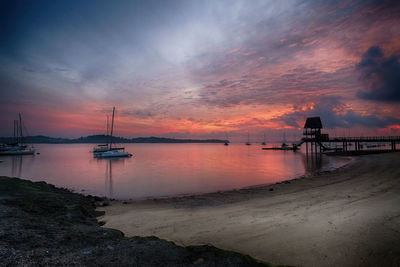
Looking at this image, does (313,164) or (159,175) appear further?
(313,164)

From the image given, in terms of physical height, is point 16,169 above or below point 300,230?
below

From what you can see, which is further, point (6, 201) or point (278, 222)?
point (6, 201)

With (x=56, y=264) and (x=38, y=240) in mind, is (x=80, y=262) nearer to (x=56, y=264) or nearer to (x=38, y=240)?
(x=56, y=264)

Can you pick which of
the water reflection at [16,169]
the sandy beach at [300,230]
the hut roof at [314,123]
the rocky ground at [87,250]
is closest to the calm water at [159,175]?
the water reflection at [16,169]

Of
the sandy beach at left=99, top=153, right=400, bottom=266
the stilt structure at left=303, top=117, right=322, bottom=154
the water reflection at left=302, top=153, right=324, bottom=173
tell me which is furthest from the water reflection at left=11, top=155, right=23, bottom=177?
the stilt structure at left=303, top=117, right=322, bottom=154

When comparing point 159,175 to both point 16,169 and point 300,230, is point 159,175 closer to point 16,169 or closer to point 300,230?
point 300,230

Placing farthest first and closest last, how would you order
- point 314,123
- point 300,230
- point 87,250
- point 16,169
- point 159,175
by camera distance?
point 314,123, point 16,169, point 159,175, point 300,230, point 87,250

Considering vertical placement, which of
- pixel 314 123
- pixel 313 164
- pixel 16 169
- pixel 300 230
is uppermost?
pixel 314 123

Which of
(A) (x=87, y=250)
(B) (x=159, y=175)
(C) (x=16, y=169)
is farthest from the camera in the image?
(C) (x=16, y=169)

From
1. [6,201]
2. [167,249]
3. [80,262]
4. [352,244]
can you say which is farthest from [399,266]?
[6,201]

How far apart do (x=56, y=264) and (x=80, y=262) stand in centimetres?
45

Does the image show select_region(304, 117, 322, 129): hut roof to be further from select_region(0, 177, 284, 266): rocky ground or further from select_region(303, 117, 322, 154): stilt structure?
select_region(0, 177, 284, 266): rocky ground

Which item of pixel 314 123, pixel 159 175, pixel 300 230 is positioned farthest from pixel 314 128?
pixel 300 230

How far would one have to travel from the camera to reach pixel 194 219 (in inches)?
382
